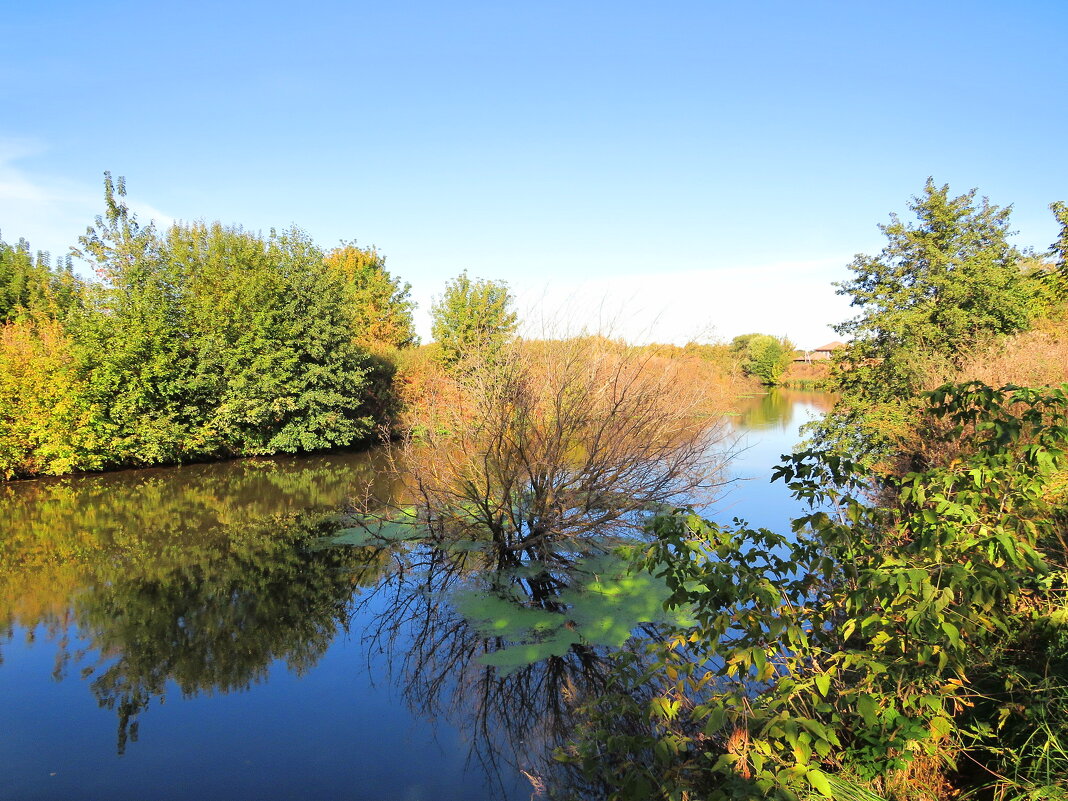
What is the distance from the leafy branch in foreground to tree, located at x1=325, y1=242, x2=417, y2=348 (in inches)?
1221

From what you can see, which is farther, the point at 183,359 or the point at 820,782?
the point at 183,359

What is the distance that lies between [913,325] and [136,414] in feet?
70.3

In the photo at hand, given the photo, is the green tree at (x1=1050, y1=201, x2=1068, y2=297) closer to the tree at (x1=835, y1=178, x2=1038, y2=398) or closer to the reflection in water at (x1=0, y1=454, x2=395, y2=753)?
the tree at (x1=835, y1=178, x2=1038, y2=398)

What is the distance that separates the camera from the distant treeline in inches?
677

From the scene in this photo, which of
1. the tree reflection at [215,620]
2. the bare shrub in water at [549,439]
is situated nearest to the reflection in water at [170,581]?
the tree reflection at [215,620]

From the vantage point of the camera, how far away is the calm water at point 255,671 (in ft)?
18.0

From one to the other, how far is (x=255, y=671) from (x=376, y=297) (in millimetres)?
32173

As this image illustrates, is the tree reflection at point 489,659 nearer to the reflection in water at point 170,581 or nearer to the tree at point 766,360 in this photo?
the reflection in water at point 170,581

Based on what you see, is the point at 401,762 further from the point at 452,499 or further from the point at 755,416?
the point at 755,416

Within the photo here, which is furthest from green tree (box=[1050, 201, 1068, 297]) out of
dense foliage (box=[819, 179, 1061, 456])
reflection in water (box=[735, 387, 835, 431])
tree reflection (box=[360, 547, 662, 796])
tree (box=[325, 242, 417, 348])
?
tree (box=[325, 242, 417, 348])

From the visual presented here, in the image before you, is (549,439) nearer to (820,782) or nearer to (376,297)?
(820,782)

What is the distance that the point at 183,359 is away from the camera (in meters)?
20.1

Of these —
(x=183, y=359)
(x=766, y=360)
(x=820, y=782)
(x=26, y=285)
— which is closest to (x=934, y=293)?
(x=820, y=782)

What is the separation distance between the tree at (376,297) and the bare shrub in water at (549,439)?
79.9ft
